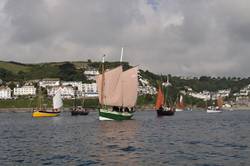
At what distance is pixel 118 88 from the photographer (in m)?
98.0

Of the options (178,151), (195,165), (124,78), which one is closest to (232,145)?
(178,151)

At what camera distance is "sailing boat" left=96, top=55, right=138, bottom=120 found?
98125 millimetres

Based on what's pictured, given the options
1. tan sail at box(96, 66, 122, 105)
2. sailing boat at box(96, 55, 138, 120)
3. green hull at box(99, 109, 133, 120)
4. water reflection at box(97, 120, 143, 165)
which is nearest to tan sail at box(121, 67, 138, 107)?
sailing boat at box(96, 55, 138, 120)

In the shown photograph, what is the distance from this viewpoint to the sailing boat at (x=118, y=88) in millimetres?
98125

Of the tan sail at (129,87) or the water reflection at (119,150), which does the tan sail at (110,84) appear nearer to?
the tan sail at (129,87)

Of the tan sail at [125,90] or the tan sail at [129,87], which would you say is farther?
the tan sail at [129,87]

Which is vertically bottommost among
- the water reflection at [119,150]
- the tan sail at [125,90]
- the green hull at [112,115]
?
the water reflection at [119,150]

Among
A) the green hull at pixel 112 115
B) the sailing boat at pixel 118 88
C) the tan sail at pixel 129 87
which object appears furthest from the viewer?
the green hull at pixel 112 115

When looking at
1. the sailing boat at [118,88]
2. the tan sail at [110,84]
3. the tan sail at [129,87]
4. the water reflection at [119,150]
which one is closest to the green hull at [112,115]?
the sailing boat at [118,88]

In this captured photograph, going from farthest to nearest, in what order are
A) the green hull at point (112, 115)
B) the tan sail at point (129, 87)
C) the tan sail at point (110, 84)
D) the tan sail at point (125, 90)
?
the green hull at point (112, 115), the tan sail at point (110, 84), the tan sail at point (129, 87), the tan sail at point (125, 90)

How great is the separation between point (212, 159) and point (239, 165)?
3.65 meters

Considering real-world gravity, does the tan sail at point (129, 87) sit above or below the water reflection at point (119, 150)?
above

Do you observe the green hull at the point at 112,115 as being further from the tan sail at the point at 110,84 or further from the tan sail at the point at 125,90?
the tan sail at the point at 125,90

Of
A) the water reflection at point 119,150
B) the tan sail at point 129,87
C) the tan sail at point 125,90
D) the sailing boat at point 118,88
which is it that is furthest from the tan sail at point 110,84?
the water reflection at point 119,150
